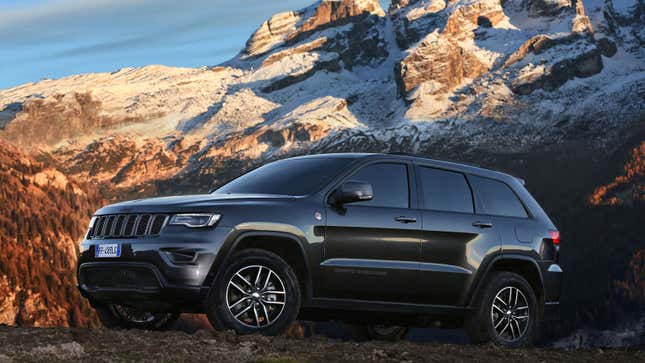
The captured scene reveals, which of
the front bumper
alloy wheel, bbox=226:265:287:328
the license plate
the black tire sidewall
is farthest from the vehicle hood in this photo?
the black tire sidewall

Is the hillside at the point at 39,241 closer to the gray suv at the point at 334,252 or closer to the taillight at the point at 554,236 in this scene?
the taillight at the point at 554,236

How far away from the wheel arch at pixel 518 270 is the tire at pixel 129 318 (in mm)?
3010

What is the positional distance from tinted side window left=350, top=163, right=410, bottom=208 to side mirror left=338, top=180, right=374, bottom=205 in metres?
0.39

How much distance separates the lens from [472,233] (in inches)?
390

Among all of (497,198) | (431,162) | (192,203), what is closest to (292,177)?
(192,203)

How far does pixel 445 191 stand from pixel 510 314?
1551mm

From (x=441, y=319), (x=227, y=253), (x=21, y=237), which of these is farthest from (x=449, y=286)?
(x=21, y=237)

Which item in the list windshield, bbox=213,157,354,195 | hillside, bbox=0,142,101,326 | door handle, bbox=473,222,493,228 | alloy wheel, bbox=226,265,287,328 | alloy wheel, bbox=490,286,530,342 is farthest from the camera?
hillside, bbox=0,142,101,326

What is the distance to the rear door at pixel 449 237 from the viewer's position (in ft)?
31.3

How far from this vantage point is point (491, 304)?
10.1 m

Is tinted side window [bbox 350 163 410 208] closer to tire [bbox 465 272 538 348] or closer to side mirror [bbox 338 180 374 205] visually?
side mirror [bbox 338 180 374 205]

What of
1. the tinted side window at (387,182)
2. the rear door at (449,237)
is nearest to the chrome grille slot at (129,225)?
the tinted side window at (387,182)

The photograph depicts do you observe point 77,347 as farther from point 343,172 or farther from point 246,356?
point 343,172

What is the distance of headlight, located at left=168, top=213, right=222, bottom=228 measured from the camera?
8.28m
